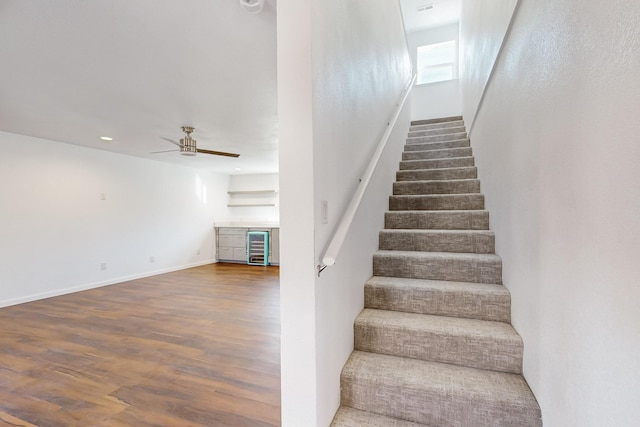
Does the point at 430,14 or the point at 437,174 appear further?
the point at 430,14

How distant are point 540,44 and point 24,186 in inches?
235

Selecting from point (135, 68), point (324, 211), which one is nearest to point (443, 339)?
point (324, 211)

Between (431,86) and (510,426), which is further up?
(431,86)

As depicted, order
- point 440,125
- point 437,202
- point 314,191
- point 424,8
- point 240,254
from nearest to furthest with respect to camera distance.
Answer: point 314,191 → point 437,202 → point 440,125 → point 424,8 → point 240,254

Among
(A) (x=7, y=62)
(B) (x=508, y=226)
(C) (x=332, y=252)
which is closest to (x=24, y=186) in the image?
(A) (x=7, y=62)

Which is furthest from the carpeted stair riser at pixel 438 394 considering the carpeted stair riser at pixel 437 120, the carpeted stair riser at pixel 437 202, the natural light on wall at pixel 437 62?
the natural light on wall at pixel 437 62

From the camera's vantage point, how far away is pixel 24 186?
4.13 meters

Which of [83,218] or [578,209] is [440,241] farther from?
[83,218]

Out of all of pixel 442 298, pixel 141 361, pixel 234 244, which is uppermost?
pixel 442 298

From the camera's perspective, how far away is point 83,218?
4.80m

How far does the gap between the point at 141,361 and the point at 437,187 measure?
10.1ft

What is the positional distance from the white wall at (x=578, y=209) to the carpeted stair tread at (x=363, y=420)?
61 cm

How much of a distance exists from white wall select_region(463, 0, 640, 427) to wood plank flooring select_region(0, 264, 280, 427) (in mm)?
1510

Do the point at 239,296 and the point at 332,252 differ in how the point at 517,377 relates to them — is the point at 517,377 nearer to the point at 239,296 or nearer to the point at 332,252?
the point at 332,252
